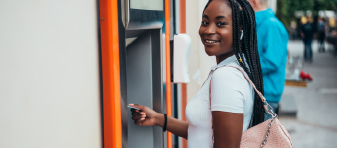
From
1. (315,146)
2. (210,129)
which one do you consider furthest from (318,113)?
(210,129)

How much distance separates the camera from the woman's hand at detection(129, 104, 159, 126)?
1.81 meters

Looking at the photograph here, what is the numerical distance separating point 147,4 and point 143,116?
550 mm

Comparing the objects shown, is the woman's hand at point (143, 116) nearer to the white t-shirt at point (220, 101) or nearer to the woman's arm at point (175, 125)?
the woman's arm at point (175, 125)

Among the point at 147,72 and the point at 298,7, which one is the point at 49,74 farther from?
the point at 298,7

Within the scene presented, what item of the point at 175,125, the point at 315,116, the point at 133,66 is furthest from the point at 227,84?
the point at 315,116

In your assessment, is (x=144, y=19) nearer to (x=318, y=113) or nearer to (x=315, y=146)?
(x=315, y=146)

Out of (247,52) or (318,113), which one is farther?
(318,113)

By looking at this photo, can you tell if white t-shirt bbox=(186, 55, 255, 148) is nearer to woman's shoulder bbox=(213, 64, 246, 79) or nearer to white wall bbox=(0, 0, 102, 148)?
woman's shoulder bbox=(213, 64, 246, 79)

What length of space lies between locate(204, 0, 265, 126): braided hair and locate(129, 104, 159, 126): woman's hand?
521mm

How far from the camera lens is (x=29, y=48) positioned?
1068 mm

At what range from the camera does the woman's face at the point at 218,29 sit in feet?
4.81

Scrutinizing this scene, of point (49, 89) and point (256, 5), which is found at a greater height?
point (256, 5)

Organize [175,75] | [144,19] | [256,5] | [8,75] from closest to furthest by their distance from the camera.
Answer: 1. [8,75]
2. [144,19]
3. [175,75]
4. [256,5]

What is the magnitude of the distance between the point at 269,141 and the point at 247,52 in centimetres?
38
